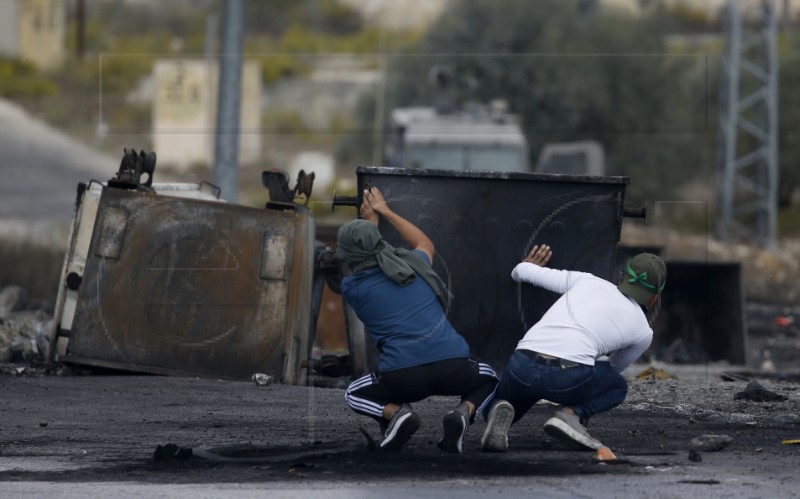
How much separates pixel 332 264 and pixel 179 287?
43.4 inches

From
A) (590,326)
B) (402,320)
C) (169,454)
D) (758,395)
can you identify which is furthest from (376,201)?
(758,395)

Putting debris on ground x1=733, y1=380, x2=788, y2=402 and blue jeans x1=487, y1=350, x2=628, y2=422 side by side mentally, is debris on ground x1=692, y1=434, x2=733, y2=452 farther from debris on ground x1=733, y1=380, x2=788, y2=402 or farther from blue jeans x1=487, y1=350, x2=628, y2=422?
debris on ground x1=733, y1=380, x2=788, y2=402

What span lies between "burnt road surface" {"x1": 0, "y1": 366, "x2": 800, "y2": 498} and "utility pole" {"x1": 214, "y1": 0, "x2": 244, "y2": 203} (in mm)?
5642

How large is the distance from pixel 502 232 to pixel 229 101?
24.0ft

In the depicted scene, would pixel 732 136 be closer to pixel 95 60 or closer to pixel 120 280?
pixel 120 280

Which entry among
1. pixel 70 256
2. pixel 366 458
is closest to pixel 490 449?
pixel 366 458

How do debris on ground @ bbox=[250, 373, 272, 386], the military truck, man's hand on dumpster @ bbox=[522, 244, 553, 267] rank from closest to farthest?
man's hand on dumpster @ bbox=[522, 244, 553, 267] → debris on ground @ bbox=[250, 373, 272, 386] → the military truck

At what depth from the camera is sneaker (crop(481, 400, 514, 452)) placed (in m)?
6.66

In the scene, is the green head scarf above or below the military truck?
below

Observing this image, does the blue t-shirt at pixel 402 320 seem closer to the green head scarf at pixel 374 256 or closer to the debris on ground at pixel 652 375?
the green head scarf at pixel 374 256

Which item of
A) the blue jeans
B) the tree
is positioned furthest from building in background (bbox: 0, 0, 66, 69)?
the blue jeans

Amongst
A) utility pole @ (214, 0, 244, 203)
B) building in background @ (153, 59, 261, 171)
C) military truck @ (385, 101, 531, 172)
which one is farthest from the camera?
building in background @ (153, 59, 261, 171)

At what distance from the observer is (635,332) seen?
21.8 ft

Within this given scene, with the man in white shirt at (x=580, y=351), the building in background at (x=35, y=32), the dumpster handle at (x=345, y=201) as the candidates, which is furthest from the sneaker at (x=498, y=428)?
the building in background at (x=35, y=32)
